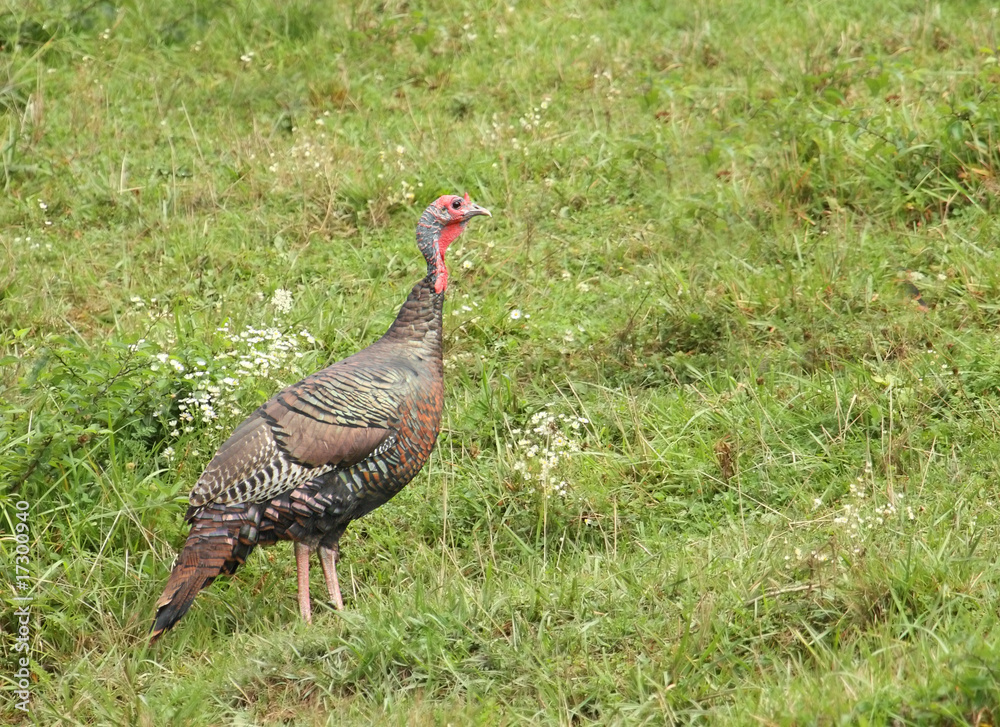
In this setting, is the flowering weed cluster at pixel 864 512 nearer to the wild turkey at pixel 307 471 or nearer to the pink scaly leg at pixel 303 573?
the wild turkey at pixel 307 471

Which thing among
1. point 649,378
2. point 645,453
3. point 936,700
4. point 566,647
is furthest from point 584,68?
point 936,700

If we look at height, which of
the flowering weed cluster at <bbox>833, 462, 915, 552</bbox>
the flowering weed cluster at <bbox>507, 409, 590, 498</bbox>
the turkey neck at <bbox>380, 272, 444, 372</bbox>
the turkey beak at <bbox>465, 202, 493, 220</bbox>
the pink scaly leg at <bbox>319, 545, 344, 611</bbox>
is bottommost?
the pink scaly leg at <bbox>319, 545, 344, 611</bbox>

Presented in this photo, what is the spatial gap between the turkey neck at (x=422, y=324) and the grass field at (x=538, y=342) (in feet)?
1.97

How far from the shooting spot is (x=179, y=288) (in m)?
6.88

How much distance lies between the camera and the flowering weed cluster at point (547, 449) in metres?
5.12

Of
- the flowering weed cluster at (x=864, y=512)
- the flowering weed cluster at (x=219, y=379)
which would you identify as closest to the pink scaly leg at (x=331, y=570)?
the flowering weed cluster at (x=219, y=379)

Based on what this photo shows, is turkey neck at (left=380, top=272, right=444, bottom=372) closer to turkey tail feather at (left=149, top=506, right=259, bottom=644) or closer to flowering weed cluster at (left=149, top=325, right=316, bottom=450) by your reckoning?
flowering weed cluster at (left=149, top=325, right=316, bottom=450)

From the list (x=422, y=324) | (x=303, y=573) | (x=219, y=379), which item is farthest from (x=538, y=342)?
(x=303, y=573)

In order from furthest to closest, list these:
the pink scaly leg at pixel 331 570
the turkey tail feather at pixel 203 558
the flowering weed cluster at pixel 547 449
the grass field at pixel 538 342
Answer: the flowering weed cluster at pixel 547 449, the pink scaly leg at pixel 331 570, the turkey tail feather at pixel 203 558, the grass field at pixel 538 342

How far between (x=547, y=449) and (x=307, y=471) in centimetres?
111

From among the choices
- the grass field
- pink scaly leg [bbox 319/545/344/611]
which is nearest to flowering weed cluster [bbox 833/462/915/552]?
the grass field

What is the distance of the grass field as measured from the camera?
407 centimetres

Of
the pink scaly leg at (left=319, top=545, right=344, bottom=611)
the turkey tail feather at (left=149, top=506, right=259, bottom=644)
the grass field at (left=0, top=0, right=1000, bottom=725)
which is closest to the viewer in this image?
the grass field at (left=0, top=0, right=1000, bottom=725)

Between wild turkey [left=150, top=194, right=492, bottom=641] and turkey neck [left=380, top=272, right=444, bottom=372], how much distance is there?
→ 7.8 inches
